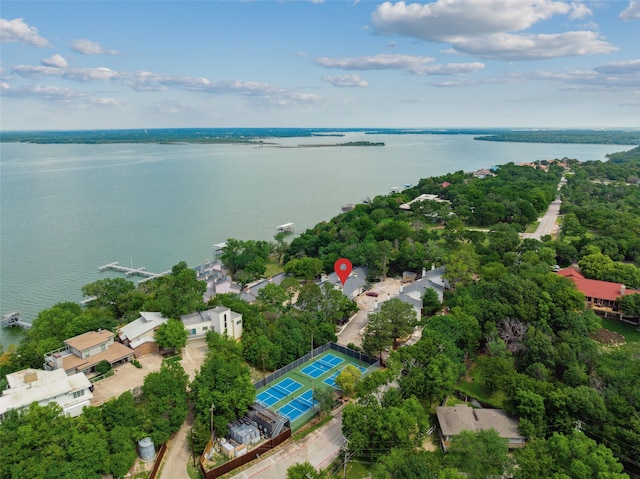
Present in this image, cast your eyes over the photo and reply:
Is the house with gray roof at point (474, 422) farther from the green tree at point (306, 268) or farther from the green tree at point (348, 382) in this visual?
the green tree at point (306, 268)

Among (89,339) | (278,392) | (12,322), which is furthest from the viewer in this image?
(12,322)

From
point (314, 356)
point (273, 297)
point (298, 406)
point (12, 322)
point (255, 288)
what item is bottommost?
point (12, 322)

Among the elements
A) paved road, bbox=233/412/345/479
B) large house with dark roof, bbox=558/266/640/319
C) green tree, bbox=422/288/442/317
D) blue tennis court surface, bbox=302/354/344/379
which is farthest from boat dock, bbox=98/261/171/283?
large house with dark roof, bbox=558/266/640/319

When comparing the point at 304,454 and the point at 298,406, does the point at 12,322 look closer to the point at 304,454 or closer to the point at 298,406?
the point at 298,406

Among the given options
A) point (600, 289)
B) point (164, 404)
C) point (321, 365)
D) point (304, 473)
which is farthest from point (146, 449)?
point (600, 289)

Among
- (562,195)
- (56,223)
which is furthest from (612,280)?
(56,223)

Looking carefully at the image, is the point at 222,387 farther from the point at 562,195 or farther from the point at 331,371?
the point at 562,195

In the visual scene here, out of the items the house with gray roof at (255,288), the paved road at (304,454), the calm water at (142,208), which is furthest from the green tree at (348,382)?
the calm water at (142,208)
